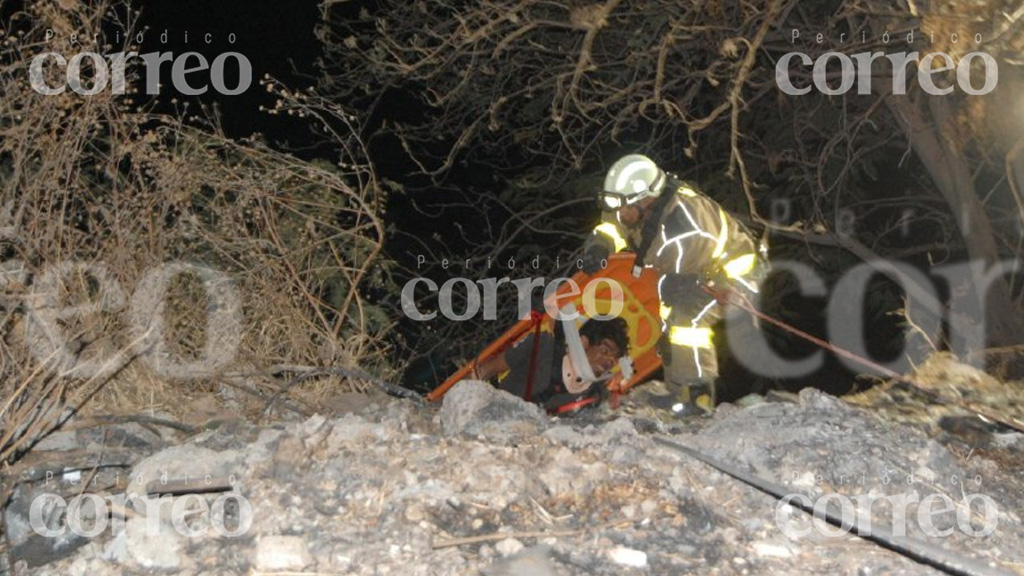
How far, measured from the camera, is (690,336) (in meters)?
5.95

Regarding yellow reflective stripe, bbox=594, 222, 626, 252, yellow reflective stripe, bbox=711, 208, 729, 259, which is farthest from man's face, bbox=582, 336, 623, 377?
yellow reflective stripe, bbox=711, 208, 729, 259

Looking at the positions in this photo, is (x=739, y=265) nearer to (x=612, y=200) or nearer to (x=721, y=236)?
(x=721, y=236)

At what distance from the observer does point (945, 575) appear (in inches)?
118

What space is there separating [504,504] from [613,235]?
10.6 ft

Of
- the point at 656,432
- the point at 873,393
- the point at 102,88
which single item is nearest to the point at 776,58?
the point at 873,393

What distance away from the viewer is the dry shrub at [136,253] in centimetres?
480

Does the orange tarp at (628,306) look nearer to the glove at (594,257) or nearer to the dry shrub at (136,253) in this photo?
the glove at (594,257)

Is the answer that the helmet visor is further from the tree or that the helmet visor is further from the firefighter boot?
the firefighter boot

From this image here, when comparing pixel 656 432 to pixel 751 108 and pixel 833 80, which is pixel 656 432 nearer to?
pixel 833 80

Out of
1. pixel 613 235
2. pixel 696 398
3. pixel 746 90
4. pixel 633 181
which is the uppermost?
pixel 746 90

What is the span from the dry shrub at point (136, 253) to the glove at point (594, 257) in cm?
128

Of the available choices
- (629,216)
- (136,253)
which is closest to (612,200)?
(629,216)

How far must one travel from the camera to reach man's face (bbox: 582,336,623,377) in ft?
19.6

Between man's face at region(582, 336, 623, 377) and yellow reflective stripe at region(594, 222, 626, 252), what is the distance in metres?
0.66
